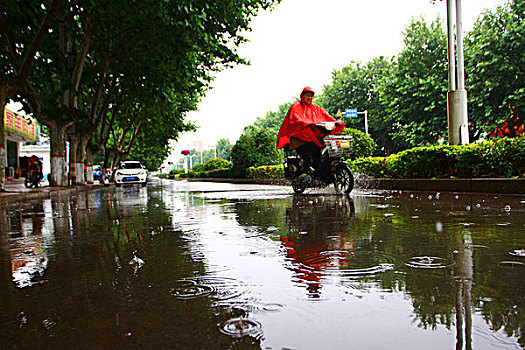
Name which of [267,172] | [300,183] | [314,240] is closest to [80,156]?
[267,172]

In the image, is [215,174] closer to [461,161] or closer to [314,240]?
[461,161]

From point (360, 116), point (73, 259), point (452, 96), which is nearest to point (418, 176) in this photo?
point (452, 96)

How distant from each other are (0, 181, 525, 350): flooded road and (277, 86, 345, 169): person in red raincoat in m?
5.53

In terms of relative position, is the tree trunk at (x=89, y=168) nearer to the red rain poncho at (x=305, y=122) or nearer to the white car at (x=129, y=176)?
the white car at (x=129, y=176)

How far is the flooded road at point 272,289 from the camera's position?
1815mm

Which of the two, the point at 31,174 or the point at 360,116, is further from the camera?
the point at 360,116

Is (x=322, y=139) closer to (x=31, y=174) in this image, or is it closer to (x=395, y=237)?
(x=395, y=237)

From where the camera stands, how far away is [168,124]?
3509cm

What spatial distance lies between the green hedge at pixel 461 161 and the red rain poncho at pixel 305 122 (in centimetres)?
258

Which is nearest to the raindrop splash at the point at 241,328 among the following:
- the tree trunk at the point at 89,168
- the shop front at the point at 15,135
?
the shop front at the point at 15,135

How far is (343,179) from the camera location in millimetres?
10594

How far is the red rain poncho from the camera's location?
10.2 metres

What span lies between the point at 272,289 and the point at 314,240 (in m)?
1.71

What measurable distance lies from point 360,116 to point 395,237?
146ft
